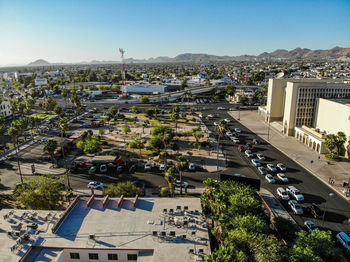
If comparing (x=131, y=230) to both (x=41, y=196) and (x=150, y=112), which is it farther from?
(x=150, y=112)

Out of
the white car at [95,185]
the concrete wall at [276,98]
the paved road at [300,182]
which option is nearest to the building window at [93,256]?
the white car at [95,185]

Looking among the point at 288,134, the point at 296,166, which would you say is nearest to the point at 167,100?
the point at 288,134

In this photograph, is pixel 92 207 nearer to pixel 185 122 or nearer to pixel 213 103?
pixel 185 122

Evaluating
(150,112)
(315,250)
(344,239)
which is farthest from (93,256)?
(150,112)

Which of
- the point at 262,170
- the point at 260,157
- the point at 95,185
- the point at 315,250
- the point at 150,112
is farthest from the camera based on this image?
the point at 150,112

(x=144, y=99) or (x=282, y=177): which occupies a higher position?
(x=144, y=99)

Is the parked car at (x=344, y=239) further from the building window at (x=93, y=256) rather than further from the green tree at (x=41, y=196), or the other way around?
the green tree at (x=41, y=196)
